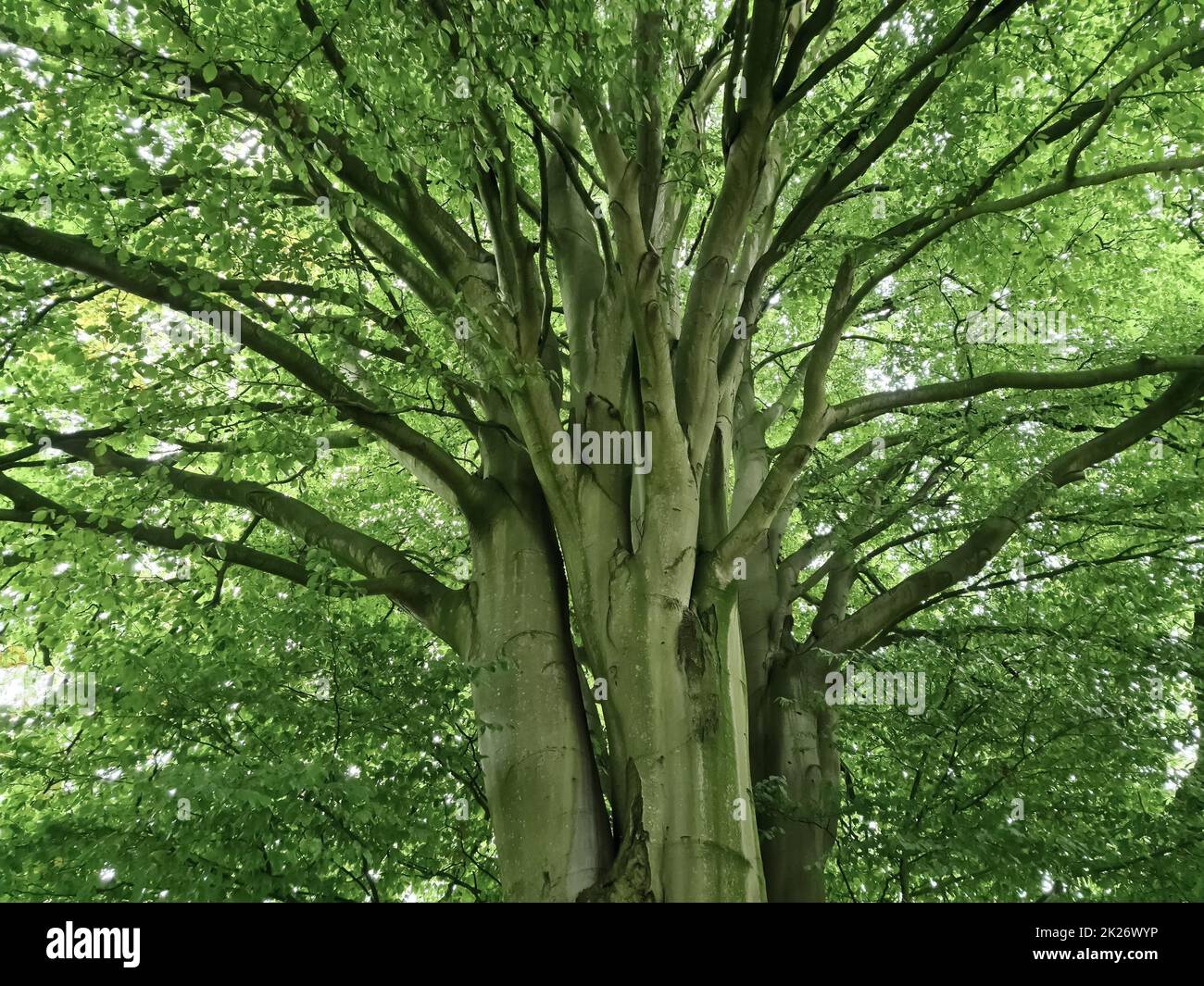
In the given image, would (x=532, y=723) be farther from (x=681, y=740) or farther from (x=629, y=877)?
(x=629, y=877)

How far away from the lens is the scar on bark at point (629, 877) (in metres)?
4.09

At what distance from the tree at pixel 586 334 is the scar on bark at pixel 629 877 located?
15mm

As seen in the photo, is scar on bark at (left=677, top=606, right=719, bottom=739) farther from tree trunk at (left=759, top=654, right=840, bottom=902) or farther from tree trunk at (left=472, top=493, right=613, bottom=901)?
tree trunk at (left=759, top=654, right=840, bottom=902)

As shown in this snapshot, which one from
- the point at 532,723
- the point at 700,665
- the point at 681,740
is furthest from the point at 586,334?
the point at 681,740

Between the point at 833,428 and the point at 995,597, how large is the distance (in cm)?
320

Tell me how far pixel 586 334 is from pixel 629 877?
3599 millimetres

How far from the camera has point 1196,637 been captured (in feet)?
21.7

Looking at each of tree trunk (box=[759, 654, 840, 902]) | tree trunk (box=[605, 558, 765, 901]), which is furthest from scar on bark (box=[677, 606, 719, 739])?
tree trunk (box=[759, 654, 840, 902])

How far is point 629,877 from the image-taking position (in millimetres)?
4152

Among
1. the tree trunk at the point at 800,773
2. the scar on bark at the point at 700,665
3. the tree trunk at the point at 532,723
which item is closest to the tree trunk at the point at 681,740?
the scar on bark at the point at 700,665
